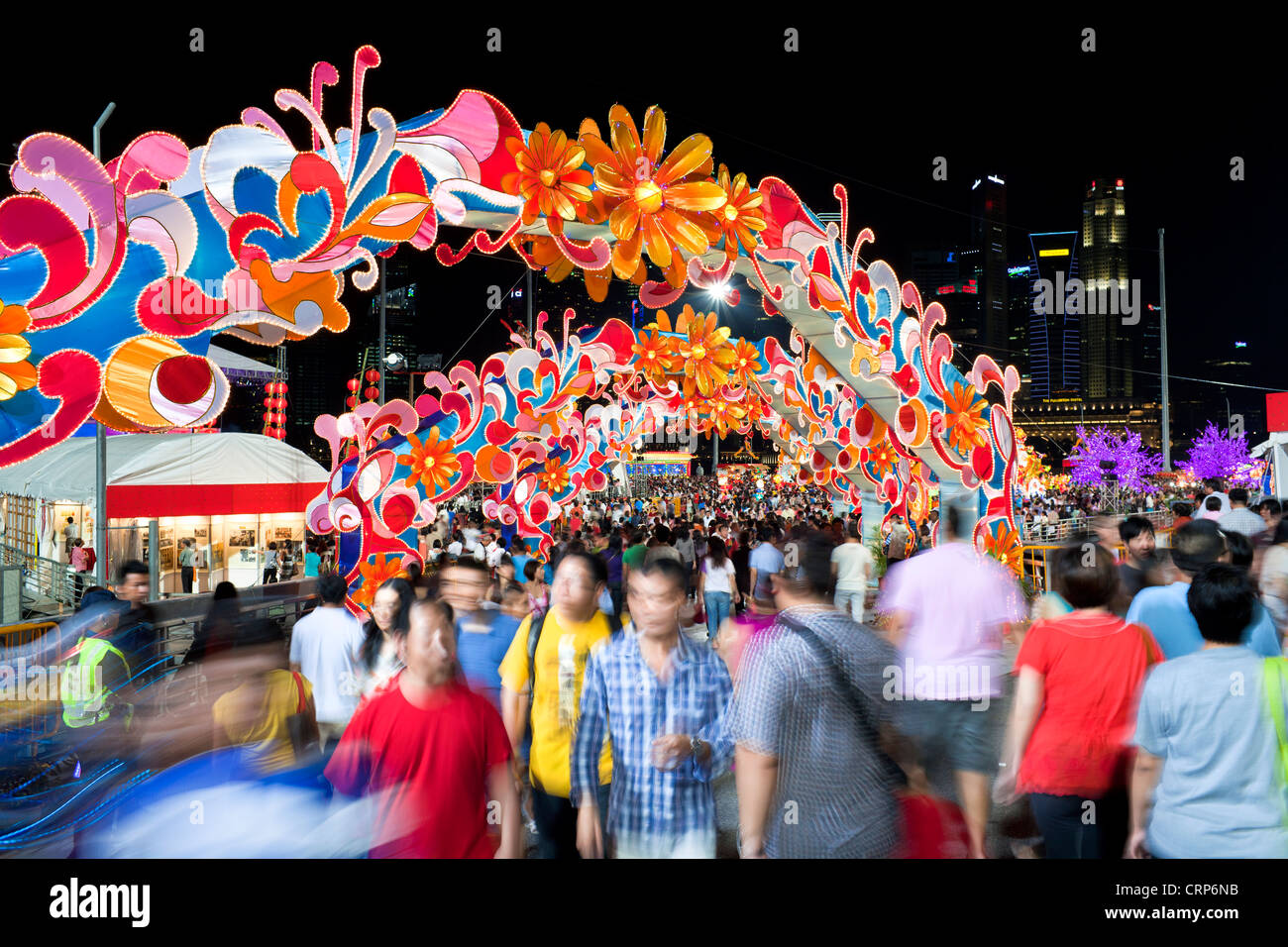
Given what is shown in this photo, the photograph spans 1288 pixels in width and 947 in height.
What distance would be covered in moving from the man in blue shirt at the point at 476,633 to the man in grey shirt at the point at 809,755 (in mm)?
1639

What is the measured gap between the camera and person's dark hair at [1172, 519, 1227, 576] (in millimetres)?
A: 4328

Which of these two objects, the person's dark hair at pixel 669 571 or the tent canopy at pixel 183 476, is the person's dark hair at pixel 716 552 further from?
the tent canopy at pixel 183 476

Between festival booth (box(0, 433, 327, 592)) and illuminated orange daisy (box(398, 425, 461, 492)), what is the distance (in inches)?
207

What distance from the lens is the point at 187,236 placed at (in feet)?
14.4

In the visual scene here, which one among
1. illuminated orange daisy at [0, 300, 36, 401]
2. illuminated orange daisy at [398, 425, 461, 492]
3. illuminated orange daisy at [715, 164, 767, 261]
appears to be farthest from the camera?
illuminated orange daisy at [398, 425, 461, 492]

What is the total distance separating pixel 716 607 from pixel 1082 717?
680 cm

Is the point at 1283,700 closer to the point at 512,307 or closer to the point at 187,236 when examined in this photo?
the point at 187,236

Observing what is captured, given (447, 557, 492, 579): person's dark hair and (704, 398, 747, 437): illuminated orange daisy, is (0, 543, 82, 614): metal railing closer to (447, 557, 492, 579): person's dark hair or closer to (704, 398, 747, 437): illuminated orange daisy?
(447, 557, 492, 579): person's dark hair

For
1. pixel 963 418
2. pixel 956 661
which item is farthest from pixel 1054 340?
pixel 956 661

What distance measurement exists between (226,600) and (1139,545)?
5131 mm

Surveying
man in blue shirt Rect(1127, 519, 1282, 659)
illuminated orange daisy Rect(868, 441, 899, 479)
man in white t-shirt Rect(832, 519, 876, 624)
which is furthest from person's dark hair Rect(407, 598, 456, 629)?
illuminated orange daisy Rect(868, 441, 899, 479)

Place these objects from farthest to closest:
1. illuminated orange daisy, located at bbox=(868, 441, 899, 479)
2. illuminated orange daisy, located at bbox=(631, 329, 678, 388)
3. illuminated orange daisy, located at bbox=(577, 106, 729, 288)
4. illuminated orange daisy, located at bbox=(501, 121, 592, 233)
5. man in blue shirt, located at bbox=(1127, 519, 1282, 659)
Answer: illuminated orange daisy, located at bbox=(631, 329, 678, 388)
illuminated orange daisy, located at bbox=(868, 441, 899, 479)
illuminated orange daisy, located at bbox=(577, 106, 729, 288)
illuminated orange daisy, located at bbox=(501, 121, 592, 233)
man in blue shirt, located at bbox=(1127, 519, 1282, 659)

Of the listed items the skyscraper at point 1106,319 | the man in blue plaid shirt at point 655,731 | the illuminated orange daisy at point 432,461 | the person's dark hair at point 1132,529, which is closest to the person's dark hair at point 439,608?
the man in blue plaid shirt at point 655,731
